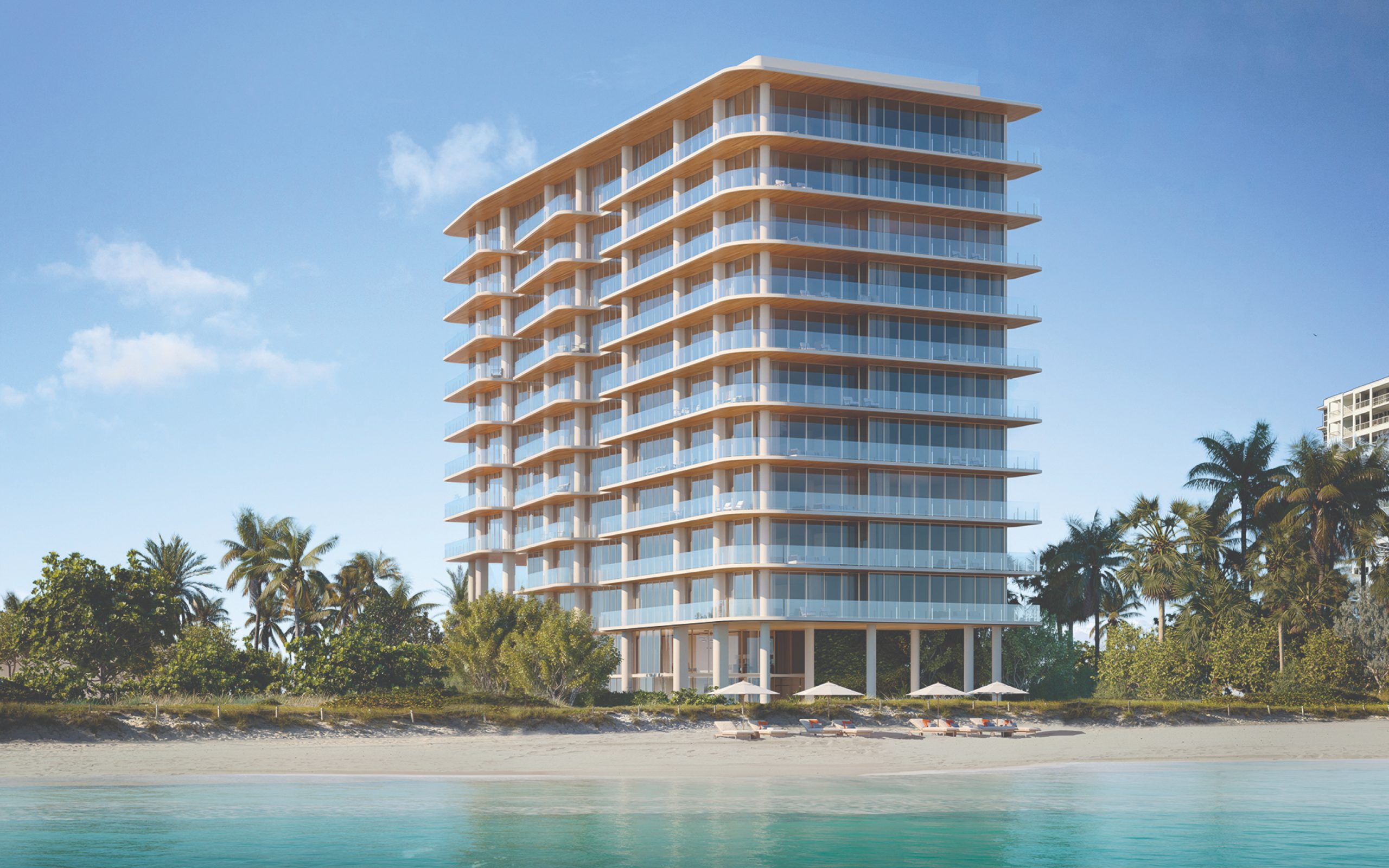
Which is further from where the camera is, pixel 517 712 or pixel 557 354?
pixel 557 354

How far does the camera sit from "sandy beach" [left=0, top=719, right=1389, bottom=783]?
45312 mm

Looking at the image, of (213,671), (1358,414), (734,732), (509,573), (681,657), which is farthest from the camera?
(1358,414)

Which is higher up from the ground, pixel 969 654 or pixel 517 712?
pixel 969 654

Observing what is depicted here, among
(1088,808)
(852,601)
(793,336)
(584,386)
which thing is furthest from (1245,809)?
(584,386)

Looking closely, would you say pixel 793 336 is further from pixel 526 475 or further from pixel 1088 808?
pixel 1088 808

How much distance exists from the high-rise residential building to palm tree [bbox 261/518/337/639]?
102 m

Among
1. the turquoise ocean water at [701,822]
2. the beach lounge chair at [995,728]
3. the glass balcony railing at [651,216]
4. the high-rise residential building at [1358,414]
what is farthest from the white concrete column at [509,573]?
the high-rise residential building at [1358,414]

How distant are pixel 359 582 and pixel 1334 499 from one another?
62.1 m

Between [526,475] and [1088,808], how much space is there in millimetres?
62767

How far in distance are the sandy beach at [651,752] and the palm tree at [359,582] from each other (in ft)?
159

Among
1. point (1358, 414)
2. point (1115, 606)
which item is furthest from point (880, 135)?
point (1358, 414)

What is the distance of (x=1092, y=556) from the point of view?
86.4 meters

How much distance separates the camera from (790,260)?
7481 centimetres

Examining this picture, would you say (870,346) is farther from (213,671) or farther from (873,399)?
(213,671)
